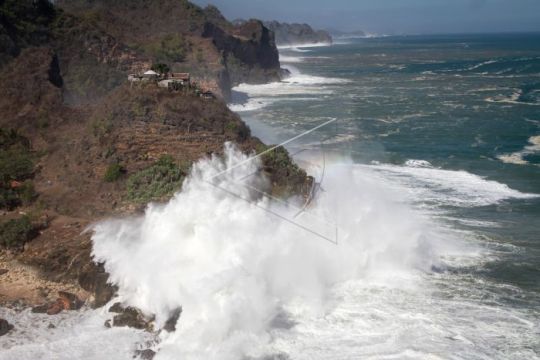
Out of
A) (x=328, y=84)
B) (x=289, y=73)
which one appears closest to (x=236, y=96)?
(x=328, y=84)

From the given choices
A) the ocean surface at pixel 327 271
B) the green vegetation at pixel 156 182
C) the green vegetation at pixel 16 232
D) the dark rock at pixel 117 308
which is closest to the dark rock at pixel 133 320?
the dark rock at pixel 117 308

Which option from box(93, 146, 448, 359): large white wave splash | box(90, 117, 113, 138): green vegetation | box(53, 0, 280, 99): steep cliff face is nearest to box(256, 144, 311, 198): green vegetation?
box(93, 146, 448, 359): large white wave splash

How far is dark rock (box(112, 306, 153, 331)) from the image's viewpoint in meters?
16.7

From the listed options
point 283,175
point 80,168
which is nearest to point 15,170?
point 80,168

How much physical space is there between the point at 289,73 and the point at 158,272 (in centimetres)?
7133

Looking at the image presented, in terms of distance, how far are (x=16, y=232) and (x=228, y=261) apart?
26.2ft

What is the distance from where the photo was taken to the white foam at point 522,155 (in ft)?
115

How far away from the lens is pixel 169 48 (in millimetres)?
64812

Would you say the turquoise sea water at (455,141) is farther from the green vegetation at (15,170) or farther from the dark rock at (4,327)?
the green vegetation at (15,170)

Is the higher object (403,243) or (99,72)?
(99,72)

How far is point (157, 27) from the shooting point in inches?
3024

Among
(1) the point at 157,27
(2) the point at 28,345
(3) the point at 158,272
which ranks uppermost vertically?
(1) the point at 157,27

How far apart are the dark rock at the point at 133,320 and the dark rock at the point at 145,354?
1107 mm

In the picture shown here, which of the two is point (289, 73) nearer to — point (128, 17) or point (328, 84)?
point (328, 84)
